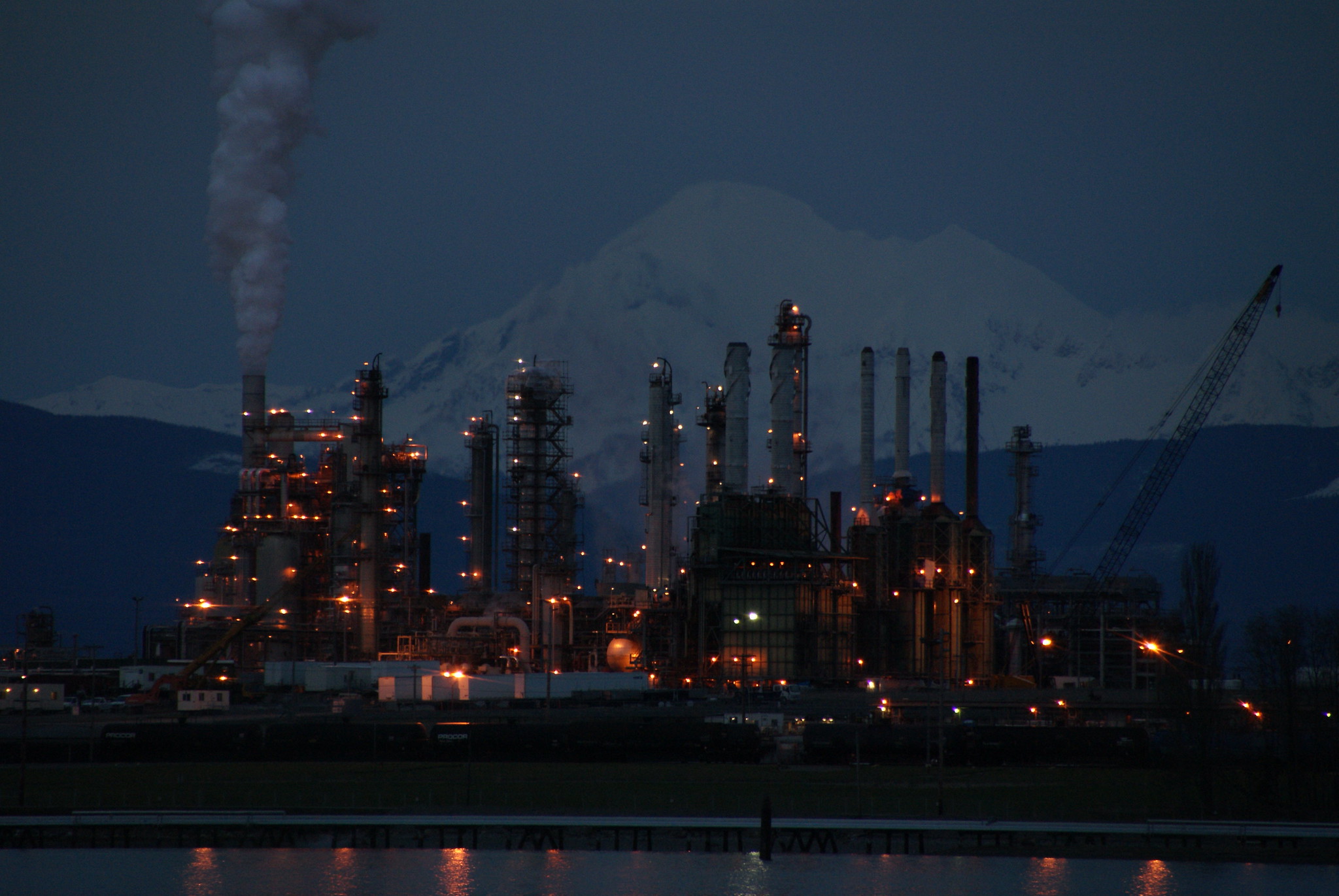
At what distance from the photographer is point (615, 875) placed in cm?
5469

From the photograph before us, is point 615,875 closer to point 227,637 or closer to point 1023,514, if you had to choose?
point 227,637

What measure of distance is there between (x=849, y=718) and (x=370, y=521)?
5041 centimetres

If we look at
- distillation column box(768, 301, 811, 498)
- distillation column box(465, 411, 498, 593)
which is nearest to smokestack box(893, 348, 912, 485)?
distillation column box(768, 301, 811, 498)

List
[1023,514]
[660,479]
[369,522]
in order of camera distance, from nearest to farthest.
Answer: [369,522] < [660,479] < [1023,514]

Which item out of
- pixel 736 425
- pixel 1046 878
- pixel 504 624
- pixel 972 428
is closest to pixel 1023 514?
pixel 972 428

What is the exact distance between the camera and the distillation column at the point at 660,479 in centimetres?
14788

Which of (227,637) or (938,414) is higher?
(938,414)

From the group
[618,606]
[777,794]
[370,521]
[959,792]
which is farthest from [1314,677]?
[370,521]

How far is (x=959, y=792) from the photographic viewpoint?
6700 cm

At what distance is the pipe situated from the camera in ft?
423

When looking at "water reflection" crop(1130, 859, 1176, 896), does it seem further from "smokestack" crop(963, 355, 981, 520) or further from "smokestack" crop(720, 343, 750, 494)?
"smokestack" crop(963, 355, 981, 520)

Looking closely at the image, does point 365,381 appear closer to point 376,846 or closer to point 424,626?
point 424,626

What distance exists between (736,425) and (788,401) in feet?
15.1

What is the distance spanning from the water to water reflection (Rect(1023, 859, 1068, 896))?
63 millimetres
